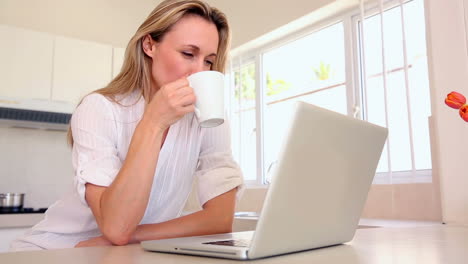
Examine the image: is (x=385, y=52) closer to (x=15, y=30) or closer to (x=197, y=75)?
(x=197, y=75)

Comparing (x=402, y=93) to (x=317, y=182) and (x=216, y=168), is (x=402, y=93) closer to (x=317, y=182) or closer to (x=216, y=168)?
(x=216, y=168)

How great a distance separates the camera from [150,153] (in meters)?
0.93

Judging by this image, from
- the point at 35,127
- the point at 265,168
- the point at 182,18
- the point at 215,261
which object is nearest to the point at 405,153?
the point at 265,168

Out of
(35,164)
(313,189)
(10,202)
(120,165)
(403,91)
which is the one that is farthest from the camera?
(35,164)

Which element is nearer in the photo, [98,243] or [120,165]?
[98,243]

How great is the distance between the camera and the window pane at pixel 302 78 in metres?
2.69

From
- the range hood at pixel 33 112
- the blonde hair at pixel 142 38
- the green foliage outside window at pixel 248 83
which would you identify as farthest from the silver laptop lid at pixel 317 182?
the range hood at pixel 33 112

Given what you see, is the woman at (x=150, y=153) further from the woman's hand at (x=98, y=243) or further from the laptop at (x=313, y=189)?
the laptop at (x=313, y=189)

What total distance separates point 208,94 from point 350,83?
184 cm

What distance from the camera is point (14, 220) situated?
253cm

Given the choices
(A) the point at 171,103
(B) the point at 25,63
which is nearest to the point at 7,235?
(B) the point at 25,63

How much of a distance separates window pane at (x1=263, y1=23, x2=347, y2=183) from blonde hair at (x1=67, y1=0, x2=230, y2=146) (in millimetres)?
1384

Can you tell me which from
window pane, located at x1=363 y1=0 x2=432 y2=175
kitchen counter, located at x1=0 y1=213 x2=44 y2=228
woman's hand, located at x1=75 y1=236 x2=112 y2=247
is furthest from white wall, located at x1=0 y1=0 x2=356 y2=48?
woman's hand, located at x1=75 y1=236 x2=112 y2=247

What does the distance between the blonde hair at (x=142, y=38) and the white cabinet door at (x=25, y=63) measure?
1.99m
